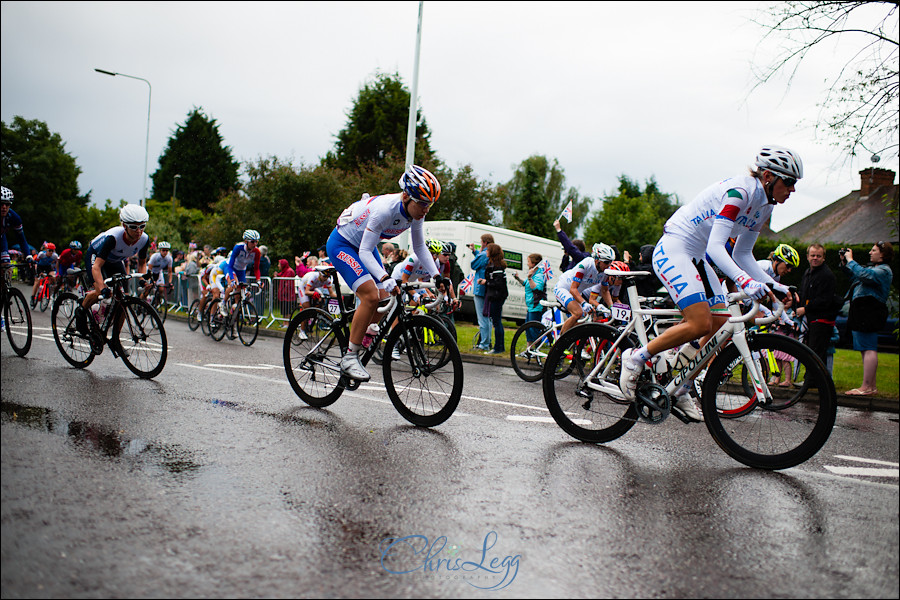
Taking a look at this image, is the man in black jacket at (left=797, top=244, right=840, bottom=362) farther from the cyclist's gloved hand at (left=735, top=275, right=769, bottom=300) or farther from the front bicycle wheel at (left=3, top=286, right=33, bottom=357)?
the front bicycle wheel at (left=3, top=286, right=33, bottom=357)

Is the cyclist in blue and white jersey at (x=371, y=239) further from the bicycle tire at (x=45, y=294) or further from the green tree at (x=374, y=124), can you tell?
the green tree at (x=374, y=124)

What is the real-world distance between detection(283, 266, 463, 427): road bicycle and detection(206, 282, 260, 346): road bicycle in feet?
23.2

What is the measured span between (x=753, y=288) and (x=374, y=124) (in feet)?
155

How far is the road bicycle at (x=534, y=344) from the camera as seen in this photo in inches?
419

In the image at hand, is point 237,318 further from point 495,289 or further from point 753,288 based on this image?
point 753,288

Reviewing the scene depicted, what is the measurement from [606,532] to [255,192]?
29.5 m

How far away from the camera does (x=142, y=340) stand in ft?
26.4

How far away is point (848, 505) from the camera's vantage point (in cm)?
406

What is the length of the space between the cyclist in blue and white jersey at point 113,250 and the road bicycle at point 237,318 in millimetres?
5237

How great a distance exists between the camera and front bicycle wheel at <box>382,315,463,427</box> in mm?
5785

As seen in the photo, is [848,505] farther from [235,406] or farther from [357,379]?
[235,406]

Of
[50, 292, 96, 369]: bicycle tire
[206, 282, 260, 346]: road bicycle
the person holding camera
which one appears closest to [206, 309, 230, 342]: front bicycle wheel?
[206, 282, 260, 346]: road bicycle

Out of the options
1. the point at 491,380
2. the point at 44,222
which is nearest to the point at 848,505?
the point at 491,380

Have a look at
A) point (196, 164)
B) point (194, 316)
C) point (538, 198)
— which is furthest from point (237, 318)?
point (196, 164)
